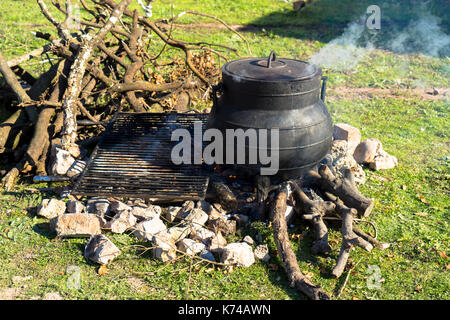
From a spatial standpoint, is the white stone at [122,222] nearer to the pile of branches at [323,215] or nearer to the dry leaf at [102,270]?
the dry leaf at [102,270]

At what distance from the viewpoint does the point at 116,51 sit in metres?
7.47

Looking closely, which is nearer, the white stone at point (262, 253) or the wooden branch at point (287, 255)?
the wooden branch at point (287, 255)

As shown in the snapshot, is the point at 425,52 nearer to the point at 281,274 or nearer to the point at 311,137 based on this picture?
the point at 311,137

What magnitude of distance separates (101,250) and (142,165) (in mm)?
1401

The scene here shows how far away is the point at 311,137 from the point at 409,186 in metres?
1.97

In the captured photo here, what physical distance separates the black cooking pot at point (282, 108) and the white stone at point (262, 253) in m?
0.81

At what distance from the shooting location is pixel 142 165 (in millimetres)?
5273

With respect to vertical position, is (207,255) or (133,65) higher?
(133,65)

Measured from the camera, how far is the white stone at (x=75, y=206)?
4.71 metres

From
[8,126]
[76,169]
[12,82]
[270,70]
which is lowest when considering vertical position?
[76,169]

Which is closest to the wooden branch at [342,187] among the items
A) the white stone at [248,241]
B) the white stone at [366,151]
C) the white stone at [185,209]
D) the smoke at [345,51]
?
the white stone at [366,151]

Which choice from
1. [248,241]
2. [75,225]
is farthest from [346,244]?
[75,225]

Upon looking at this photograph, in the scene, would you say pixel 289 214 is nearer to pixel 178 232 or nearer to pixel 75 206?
pixel 178 232

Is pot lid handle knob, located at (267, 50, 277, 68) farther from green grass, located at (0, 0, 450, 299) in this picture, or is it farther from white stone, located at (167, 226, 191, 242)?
white stone, located at (167, 226, 191, 242)
